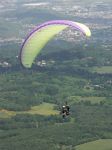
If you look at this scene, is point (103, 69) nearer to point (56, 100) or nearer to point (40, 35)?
point (56, 100)

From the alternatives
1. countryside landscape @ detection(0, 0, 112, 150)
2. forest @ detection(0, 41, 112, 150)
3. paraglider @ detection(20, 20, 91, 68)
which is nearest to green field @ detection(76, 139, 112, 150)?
countryside landscape @ detection(0, 0, 112, 150)

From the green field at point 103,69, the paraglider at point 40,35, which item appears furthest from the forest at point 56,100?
the paraglider at point 40,35

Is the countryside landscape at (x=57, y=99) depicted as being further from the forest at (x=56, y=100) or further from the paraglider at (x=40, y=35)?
the paraglider at (x=40, y=35)

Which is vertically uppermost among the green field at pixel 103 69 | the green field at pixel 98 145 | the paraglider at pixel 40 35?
the paraglider at pixel 40 35

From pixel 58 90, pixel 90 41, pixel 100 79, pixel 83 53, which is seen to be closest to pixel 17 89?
pixel 58 90

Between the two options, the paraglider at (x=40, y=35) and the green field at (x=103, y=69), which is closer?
the paraglider at (x=40, y=35)

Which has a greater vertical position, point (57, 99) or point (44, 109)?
point (57, 99)

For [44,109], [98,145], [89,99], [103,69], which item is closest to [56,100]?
[89,99]
